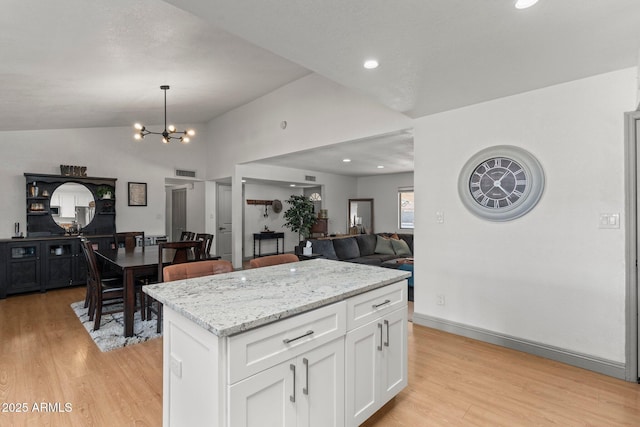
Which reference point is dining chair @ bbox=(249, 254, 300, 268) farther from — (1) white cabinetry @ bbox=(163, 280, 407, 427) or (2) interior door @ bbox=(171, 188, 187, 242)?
(2) interior door @ bbox=(171, 188, 187, 242)

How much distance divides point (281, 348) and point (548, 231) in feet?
8.65

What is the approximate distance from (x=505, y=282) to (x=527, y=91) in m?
1.76

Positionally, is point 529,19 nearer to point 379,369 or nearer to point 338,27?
point 338,27

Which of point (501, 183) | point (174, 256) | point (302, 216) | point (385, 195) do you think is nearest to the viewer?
point (501, 183)

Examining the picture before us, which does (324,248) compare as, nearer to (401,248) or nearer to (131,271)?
(401,248)

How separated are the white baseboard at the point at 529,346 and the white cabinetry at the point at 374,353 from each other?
1.43m

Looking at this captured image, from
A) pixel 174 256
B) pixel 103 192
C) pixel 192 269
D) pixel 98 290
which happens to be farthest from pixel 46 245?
pixel 192 269

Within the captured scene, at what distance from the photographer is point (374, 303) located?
1.89 m

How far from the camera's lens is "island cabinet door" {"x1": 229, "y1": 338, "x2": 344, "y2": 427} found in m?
1.23

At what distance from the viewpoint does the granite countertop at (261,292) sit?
1.27 metres

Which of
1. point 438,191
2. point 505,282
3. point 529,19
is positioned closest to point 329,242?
point 438,191

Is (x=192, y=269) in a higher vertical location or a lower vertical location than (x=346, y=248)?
higher

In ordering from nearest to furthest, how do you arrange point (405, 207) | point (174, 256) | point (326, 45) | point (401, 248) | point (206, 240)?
point (326, 45)
point (174, 256)
point (206, 240)
point (401, 248)
point (405, 207)

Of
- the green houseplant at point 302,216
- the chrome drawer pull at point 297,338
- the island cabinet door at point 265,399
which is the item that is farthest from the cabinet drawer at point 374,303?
the green houseplant at point 302,216
